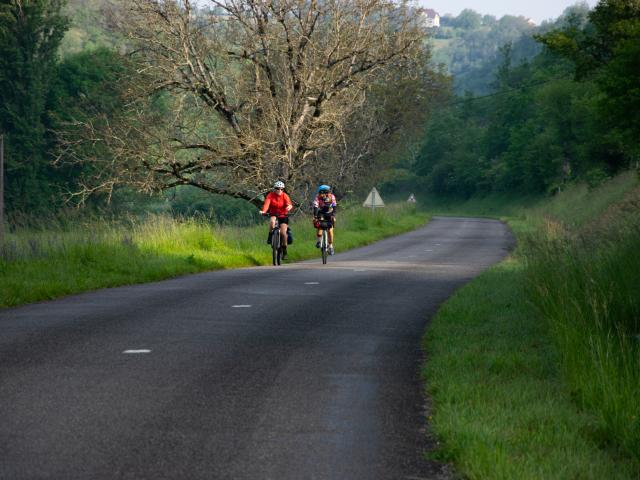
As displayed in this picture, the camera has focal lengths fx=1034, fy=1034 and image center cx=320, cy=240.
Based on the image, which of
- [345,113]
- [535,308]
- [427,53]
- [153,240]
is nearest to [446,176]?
[427,53]

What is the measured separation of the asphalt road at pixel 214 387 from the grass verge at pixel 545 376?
1.00 feet

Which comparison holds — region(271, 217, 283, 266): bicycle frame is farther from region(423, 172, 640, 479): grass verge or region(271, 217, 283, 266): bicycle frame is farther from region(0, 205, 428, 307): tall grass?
region(423, 172, 640, 479): grass verge

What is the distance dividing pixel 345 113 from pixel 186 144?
6023mm

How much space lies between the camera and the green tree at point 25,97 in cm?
6034

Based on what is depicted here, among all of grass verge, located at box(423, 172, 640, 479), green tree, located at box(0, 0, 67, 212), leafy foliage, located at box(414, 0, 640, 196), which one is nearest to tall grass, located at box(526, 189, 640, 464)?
grass verge, located at box(423, 172, 640, 479)

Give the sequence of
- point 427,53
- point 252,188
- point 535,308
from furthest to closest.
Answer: point 427,53 < point 252,188 < point 535,308

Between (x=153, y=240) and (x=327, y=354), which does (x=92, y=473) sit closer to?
(x=327, y=354)

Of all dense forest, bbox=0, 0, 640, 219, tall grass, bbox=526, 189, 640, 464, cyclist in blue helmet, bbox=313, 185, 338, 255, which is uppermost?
dense forest, bbox=0, 0, 640, 219

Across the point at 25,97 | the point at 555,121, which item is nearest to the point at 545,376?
the point at 25,97

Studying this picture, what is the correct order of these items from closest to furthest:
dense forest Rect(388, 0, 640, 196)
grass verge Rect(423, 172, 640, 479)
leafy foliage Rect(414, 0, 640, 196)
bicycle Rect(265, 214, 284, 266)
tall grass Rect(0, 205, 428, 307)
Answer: grass verge Rect(423, 172, 640, 479)
tall grass Rect(0, 205, 428, 307)
bicycle Rect(265, 214, 284, 266)
leafy foliage Rect(414, 0, 640, 196)
dense forest Rect(388, 0, 640, 196)

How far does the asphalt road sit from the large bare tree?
18066 mm

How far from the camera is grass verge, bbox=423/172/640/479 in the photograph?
6.04 meters

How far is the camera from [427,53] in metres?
52.9

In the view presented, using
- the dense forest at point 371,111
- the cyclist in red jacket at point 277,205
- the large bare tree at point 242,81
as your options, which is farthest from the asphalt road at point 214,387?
the large bare tree at point 242,81
